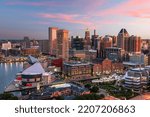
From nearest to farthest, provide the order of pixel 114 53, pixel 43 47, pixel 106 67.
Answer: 1. pixel 106 67
2. pixel 114 53
3. pixel 43 47

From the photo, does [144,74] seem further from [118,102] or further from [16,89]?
[118,102]

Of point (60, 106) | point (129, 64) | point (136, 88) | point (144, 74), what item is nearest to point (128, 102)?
point (60, 106)

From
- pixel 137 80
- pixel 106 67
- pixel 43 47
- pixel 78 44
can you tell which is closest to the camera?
pixel 137 80

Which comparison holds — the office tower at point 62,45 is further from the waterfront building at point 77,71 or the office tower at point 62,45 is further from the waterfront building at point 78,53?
the waterfront building at point 77,71

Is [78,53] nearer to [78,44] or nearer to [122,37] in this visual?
[78,44]

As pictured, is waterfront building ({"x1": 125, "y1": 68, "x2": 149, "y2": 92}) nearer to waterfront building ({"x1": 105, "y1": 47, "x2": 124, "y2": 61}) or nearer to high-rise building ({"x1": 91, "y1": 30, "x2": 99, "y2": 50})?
waterfront building ({"x1": 105, "y1": 47, "x2": 124, "y2": 61})

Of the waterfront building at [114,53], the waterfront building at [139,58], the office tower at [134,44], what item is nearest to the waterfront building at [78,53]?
the waterfront building at [114,53]

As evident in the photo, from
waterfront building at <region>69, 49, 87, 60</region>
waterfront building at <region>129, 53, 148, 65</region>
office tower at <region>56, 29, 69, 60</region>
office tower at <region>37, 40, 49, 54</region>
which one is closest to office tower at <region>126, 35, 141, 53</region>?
waterfront building at <region>129, 53, 148, 65</region>

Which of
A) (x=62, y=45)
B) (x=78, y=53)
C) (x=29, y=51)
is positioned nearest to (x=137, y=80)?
(x=62, y=45)
